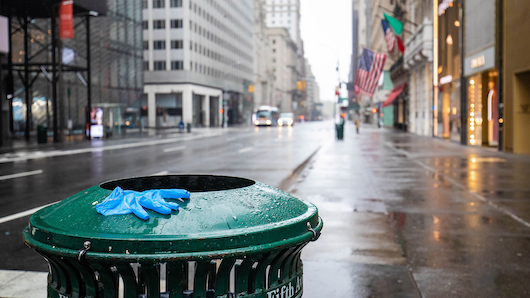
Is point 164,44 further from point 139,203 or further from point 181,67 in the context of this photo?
point 139,203

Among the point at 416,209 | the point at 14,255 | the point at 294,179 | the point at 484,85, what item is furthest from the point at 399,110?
the point at 14,255

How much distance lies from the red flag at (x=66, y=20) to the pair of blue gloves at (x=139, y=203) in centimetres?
3220

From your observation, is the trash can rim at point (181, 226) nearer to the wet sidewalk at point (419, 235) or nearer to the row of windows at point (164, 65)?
the wet sidewalk at point (419, 235)

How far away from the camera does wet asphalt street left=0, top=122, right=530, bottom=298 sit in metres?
5.27

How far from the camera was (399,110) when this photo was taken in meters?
62.1

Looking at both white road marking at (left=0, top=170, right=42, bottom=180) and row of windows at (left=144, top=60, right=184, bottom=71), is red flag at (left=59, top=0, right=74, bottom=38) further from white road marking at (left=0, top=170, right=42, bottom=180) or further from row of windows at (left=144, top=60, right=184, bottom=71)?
row of windows at (left=144, top=60, right=184, bottom=71)

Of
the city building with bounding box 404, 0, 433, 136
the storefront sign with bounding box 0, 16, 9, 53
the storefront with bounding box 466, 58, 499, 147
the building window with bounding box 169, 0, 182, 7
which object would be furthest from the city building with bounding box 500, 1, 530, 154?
the building window with bounding box 169, 0, 182, 7

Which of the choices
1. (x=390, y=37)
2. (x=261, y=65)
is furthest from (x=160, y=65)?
(x=261, y=65)

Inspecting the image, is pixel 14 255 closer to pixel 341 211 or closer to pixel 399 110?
pixel 341 211

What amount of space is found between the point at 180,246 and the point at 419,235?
225 inches

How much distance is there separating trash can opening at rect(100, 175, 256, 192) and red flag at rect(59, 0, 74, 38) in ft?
102

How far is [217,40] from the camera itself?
97.2 meters

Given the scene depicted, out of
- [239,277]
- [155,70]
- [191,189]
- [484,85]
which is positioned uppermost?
[155,70]

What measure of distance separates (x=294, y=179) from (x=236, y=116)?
94.9m
